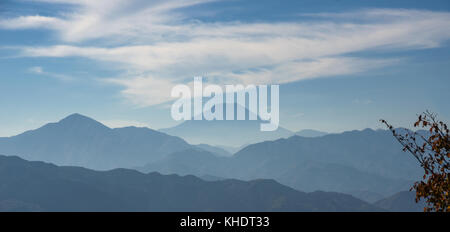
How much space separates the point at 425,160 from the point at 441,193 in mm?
1486

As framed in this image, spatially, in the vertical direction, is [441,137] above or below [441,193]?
above
